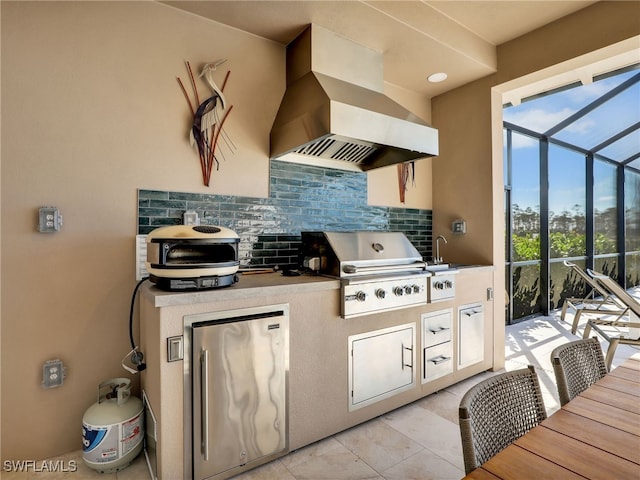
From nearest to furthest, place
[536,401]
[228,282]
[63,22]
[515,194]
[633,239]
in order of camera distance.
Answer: [536,401] < [228,282] < [63,22] < [515,194] < [633,239]

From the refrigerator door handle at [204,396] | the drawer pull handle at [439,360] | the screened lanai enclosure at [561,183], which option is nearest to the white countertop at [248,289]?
the refrigerator door handle at [204,396]

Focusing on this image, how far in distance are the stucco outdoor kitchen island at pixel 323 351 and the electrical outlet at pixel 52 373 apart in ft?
1.35

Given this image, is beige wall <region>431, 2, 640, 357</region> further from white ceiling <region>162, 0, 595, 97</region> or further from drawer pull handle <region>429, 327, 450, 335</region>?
drawer pull handle <region>429, 327, 450, 335</region>

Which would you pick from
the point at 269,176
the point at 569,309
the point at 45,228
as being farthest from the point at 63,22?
the point at 569,309

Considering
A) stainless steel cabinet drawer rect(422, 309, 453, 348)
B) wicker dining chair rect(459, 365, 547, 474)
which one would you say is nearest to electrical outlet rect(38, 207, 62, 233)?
wicker dining chair rect(459, 365, 547, 474)

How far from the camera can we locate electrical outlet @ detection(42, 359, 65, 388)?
5.98 feet

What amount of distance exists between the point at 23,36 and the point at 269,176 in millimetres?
1554

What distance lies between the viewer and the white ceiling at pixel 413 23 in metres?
2.22

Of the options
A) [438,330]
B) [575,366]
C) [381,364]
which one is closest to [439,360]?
[438,330]

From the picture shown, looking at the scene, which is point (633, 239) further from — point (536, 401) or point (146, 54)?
point (146, 54)

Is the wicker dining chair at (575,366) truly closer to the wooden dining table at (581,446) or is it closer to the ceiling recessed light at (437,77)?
the wooden dining table at (581,446)

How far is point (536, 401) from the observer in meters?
1.10

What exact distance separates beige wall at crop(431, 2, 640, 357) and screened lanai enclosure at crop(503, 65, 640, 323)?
927 millimetres

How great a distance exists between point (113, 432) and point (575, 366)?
2143 millimetres
